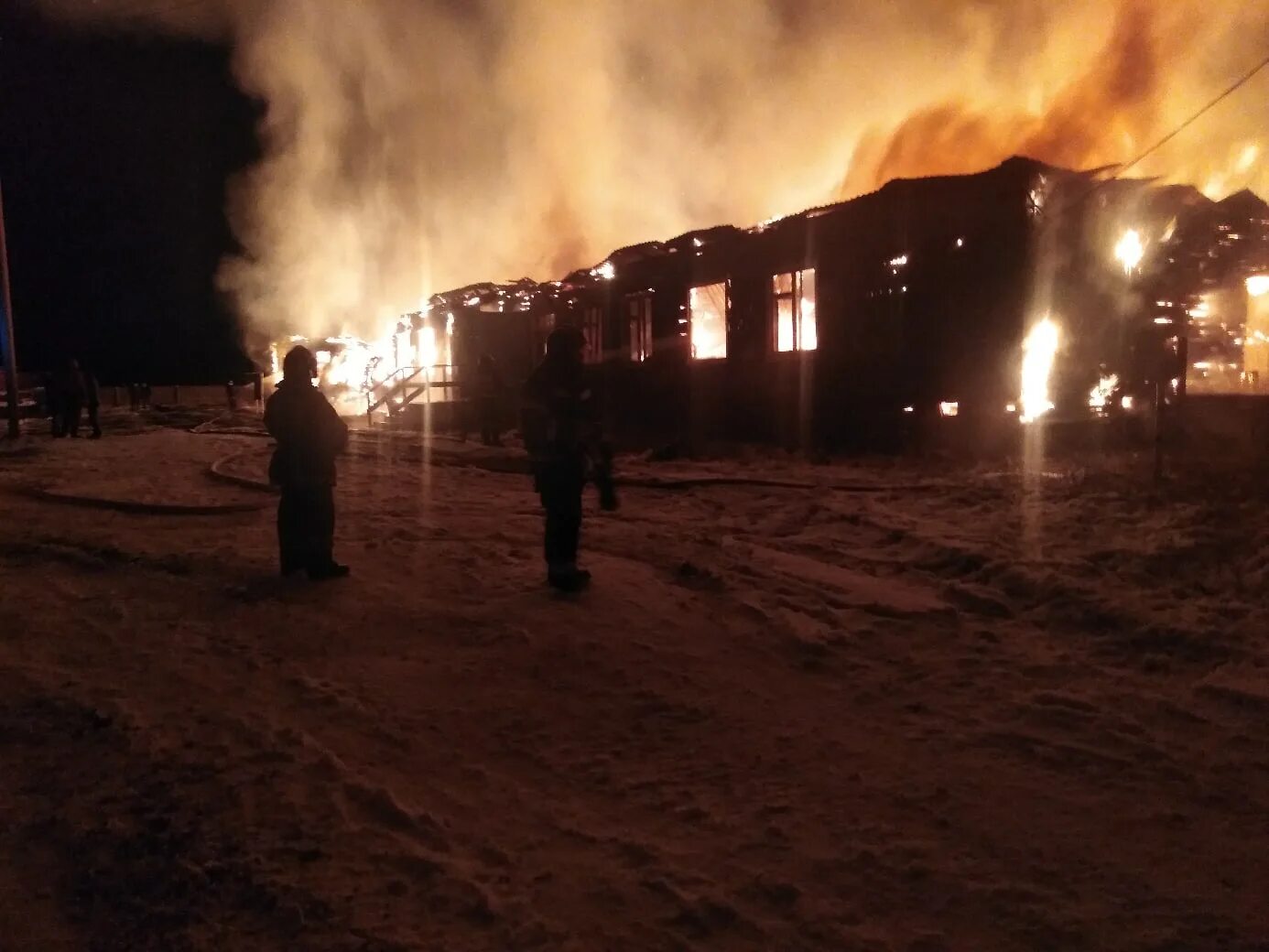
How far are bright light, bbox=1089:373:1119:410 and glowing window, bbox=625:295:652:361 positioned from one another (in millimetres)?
8744

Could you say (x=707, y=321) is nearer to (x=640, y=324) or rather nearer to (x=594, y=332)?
(x=640, y=324)

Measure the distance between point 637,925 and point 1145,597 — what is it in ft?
14.2

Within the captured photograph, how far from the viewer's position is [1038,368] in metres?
14.2

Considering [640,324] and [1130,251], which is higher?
[1130,251]

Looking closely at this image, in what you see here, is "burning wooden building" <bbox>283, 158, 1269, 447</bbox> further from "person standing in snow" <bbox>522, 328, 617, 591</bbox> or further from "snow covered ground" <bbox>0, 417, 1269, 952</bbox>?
"person standing in snow" <bbox>522, 328, 617, 591</bbox>

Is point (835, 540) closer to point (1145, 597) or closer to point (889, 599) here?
point (889, 599)

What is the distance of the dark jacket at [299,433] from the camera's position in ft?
19.2

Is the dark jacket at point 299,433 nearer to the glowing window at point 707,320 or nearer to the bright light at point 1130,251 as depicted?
the glowing window at point 707,320

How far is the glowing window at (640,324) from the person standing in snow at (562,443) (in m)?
14.0

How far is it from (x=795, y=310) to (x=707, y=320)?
2905 millimetres

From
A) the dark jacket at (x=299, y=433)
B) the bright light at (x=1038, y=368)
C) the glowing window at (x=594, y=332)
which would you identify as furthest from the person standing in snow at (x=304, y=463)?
the glowing window at (x=594, y=332)

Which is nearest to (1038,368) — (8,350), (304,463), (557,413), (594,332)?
(594,332)

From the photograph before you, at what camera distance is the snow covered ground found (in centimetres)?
265

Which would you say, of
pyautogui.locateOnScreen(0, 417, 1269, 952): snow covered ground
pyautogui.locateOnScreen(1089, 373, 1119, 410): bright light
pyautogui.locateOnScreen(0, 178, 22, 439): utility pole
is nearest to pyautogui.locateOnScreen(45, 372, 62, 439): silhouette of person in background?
pyautogui.locateOnScreen(0, 178, 22, 439): utility pole
